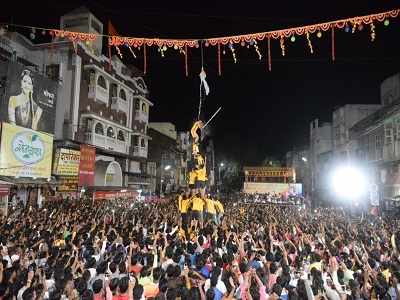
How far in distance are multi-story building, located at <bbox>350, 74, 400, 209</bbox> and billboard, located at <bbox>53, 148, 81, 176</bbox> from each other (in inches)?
830

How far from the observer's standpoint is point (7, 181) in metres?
17.3

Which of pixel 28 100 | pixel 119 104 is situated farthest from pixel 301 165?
pixel 28 100

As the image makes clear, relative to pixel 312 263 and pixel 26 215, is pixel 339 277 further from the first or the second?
pixel 26 215

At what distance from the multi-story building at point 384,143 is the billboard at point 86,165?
20417 millimetres

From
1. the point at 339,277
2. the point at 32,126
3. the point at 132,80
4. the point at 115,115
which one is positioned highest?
the point at 132,80

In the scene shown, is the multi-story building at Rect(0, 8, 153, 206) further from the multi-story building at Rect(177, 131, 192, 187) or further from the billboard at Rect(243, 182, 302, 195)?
the multi-story building at Rect(177, 131, 192, 187)

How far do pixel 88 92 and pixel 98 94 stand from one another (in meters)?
0.82

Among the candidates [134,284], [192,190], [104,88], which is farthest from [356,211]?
[134,284]

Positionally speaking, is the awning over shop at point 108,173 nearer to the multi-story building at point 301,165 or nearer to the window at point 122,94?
the window at point 122,94

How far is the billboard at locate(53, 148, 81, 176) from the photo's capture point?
21.9 metres

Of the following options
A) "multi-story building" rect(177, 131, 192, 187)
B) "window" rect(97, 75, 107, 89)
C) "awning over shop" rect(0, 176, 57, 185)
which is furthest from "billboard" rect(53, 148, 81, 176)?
"multi-story building" rect(177, 131, 192, 187)

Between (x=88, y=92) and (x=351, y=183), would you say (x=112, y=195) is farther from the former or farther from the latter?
(x=351, y=183)

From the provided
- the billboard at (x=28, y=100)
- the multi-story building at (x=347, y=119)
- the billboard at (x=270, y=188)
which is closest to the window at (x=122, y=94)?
the billboard at (x=28, y=100)

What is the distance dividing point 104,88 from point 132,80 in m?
5.13
